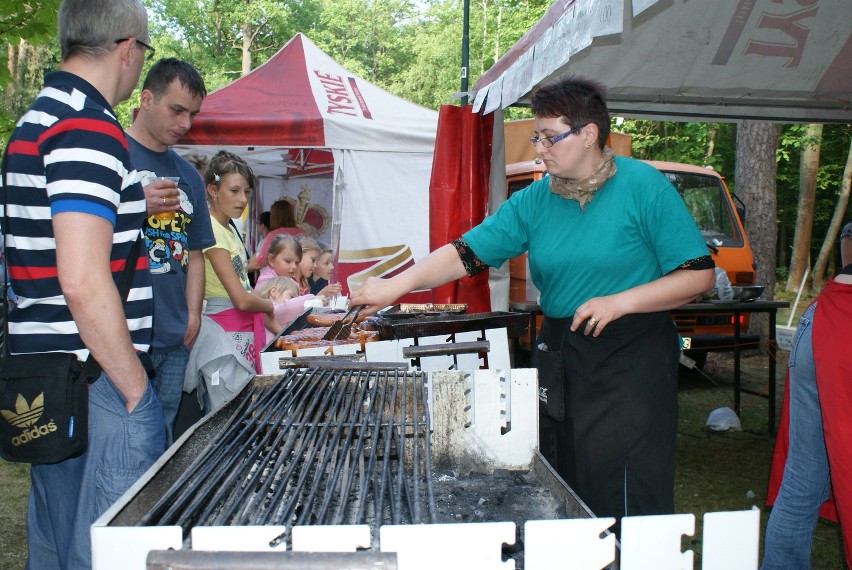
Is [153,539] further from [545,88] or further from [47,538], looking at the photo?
[545,88]

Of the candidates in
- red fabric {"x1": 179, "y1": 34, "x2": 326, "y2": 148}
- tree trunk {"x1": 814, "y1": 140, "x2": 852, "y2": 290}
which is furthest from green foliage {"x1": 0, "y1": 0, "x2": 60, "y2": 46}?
tree trunk {"x1": 814, "y1": 140, "x2": 852, "y2": 290}

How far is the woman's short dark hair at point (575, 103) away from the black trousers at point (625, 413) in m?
0.73

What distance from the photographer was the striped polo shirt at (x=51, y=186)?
173 centimetres

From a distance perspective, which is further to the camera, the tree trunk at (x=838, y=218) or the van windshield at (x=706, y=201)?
the tree trunk at (x=838, y=218)

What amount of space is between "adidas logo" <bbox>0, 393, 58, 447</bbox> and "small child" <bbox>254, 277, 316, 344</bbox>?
255 centimetres

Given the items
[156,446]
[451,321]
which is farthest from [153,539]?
[451,321]

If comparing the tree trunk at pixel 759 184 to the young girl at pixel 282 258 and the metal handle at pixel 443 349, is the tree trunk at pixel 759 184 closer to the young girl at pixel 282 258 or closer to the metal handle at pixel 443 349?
the young girl at pixel 282 258

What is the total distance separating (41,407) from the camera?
173 cm

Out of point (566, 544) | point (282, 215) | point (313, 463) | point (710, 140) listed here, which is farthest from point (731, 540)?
point (710, 140)

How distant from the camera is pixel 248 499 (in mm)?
1555

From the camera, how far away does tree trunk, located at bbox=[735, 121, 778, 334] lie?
9711 mm

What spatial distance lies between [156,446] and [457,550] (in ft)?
3.75

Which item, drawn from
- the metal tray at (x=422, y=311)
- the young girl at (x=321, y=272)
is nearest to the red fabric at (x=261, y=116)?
the young girl at (x=321, y=272)

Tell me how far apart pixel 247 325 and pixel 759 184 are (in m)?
8.38
